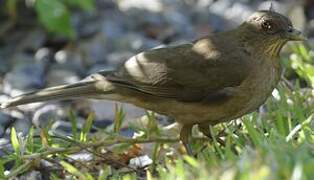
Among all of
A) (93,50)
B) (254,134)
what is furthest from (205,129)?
(93,50)

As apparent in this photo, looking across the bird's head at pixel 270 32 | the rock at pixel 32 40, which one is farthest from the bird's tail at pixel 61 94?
the rock at pixel 32 40

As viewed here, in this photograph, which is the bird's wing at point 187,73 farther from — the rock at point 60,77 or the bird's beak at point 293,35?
the rock at point 60,77

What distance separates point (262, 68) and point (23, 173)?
1355 mm

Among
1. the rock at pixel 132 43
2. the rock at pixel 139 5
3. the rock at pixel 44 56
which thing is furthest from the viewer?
the rock at pixel 139 5

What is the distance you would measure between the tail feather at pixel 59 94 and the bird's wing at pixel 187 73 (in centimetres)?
17

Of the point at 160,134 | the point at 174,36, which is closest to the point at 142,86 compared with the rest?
the point at 160,134

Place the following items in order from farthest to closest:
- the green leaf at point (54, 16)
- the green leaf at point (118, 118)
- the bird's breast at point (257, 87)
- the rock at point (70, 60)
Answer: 1. the rock at point (70, 60)
2. the green leaf at point (54, 16)
3. the green leaf at point (118, 118)
4. the bird's breast at point (257, 87)

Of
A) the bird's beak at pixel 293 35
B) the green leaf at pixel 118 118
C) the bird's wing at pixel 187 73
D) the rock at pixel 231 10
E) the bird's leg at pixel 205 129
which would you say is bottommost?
the rock at pixel 231 10

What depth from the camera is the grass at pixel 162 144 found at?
415cm

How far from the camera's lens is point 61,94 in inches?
205

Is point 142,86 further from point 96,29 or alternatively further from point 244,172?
point 96,29

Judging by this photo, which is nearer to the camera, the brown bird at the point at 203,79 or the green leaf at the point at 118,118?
the brown bird at the point at 203,79

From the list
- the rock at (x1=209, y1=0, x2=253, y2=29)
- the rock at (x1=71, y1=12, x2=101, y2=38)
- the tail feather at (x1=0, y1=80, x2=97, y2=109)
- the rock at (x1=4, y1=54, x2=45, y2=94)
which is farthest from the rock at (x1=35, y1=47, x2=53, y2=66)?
the tail feather at (x1=0, y1=80, x2=97, y2=109)

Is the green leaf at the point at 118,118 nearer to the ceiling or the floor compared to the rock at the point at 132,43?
nearer to the ceiling
